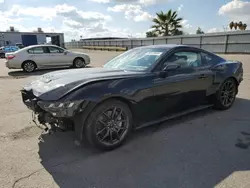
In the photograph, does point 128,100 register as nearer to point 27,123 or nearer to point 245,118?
point 27,123

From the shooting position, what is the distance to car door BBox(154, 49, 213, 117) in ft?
12.1

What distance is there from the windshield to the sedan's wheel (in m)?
1.77

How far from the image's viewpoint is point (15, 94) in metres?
6.93

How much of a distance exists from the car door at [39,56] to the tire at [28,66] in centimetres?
23

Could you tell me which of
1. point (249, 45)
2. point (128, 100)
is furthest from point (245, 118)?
point (249, 45)

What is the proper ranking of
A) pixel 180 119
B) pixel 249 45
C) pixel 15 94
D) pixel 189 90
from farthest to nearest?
pixel 249 45 → pixel 15 94 → pixel 180 119 → pixel 189 90

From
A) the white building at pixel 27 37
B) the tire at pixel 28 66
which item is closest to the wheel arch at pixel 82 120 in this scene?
the tire at pixel 28 66

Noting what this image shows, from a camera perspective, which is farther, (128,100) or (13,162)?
(128,100)

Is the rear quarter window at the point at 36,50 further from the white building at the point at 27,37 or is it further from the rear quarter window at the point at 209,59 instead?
the white building at the point at 27,37

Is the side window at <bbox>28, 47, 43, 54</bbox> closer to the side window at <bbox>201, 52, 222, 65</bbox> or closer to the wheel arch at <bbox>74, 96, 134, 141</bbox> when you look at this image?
the side window at <bbox>201, 52, 222, 65</bbox>

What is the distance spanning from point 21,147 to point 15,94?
13.4ft

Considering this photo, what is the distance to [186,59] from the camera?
427 cm

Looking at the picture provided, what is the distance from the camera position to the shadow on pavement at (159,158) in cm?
258

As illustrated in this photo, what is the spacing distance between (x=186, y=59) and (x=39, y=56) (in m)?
10.1
